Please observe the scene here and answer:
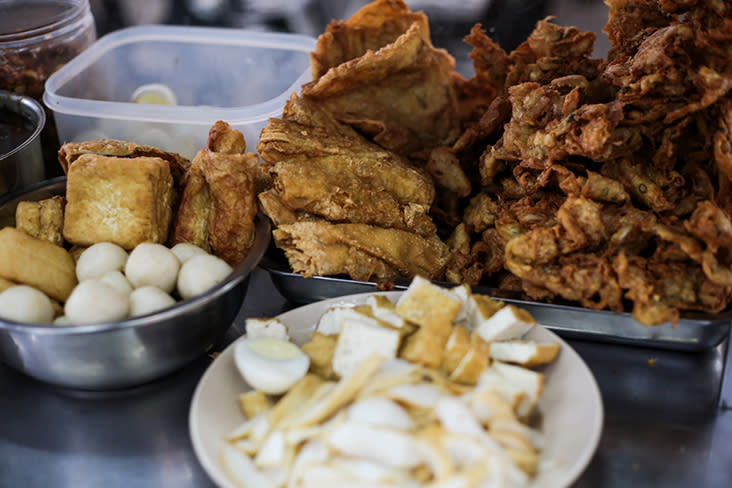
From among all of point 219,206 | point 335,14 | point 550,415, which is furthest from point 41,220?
point 335,14

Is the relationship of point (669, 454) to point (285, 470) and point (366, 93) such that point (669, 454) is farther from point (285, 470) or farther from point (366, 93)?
point (366, 93)

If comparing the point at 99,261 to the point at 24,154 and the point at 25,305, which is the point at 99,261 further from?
the point at 24,154

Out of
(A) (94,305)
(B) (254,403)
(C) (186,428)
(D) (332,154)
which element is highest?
(D) (332,154)

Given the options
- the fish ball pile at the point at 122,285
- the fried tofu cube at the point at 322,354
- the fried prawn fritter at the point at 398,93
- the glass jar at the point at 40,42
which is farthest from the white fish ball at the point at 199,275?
the glass jar at the point at 40,42

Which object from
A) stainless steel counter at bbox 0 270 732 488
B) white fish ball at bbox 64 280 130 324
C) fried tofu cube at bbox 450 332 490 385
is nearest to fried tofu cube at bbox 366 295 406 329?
fried tofu cube at bbox 450 332 490 385

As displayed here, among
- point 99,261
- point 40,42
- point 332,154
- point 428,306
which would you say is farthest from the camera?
point 40,42

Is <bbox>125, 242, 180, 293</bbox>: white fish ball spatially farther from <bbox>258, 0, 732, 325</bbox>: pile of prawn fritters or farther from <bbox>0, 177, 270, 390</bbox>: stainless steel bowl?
<bbox>258, 0, 732, 325</bbox>: pile of prawn fritters
